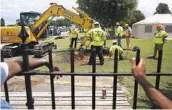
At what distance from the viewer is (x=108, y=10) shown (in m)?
38.2

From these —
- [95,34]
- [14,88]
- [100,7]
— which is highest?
[100,7]

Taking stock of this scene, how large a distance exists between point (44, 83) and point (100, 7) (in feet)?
100

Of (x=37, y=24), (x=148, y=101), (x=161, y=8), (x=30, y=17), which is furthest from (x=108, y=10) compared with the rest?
(x=161, y=8)

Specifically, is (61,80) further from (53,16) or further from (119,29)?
(119,29)

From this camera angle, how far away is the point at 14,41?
16.1 meters

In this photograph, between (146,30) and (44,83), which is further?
(146,30)

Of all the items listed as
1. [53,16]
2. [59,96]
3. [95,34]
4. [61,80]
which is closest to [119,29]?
[53,16]

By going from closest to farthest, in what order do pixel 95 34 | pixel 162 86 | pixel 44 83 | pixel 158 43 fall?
1. pixel 162 86
2. pixel 44 83
3. pixel 95 34
4. pixel 158 43

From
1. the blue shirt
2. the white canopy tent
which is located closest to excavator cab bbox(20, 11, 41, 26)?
the white canopy tent

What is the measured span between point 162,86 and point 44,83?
338 centimetres

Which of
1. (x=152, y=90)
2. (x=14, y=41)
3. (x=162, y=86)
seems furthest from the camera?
(x=14, y=41)

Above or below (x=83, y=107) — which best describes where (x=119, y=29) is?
above

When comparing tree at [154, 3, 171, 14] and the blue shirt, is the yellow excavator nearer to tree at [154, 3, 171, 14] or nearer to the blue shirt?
the blue shirt

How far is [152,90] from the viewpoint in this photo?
2105mm
